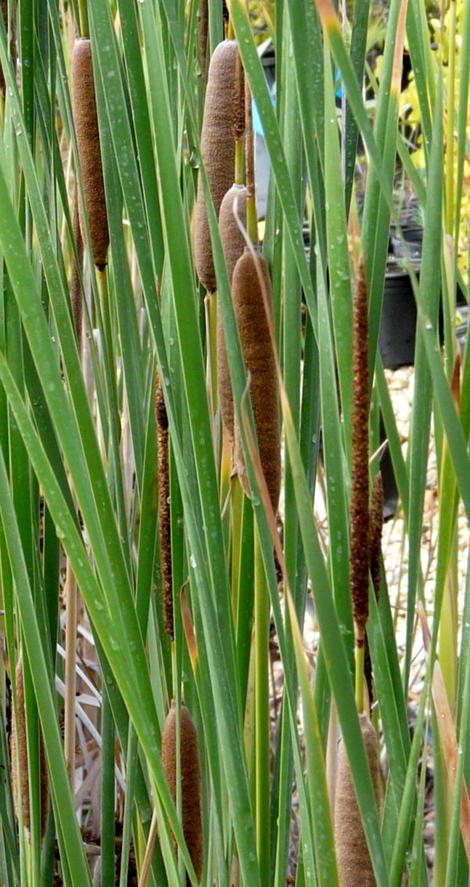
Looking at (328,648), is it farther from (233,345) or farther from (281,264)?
(281,264)

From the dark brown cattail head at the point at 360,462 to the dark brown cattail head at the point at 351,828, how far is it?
2.1 inches

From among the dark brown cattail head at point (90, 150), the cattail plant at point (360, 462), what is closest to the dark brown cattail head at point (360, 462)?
the cattail plant at point (360, 462)

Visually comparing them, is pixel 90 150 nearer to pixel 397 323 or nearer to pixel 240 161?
pixel 240 161

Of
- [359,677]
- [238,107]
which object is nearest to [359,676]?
[359,677]

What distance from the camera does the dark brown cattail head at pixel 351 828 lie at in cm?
36

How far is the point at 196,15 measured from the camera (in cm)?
60

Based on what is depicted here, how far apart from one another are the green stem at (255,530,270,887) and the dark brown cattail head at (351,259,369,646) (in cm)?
12

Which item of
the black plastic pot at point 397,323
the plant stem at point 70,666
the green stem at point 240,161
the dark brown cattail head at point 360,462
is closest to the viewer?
the dark brown cattail head at point 360,462

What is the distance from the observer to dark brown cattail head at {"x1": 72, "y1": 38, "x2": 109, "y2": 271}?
0.48 metres

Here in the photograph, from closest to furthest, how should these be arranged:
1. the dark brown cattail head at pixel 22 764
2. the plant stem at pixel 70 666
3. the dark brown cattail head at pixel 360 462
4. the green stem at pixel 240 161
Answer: the dark brown cattail head at pixel 360 462 → the green stem at pixel 240 161 → the dark brown cattail head at pixel 22 764 → the plant stem at pixel 70 666

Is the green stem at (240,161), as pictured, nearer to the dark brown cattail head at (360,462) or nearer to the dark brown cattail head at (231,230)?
the dark brown cattail head at (231,230)

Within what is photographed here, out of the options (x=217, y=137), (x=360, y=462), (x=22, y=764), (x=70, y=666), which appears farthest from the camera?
(x=70, y=666)

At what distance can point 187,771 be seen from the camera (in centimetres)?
47

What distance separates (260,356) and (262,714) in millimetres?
191
